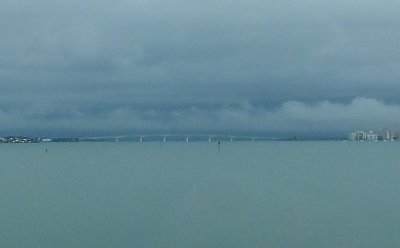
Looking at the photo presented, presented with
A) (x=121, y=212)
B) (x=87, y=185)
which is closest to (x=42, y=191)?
(x=87, y=185)

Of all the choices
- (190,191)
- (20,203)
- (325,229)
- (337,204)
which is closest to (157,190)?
(190,191)

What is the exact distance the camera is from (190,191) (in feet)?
143

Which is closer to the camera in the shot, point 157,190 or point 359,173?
point 157,190

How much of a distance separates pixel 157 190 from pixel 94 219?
1482 cm

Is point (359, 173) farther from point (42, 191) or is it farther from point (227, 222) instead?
point (227, 222)

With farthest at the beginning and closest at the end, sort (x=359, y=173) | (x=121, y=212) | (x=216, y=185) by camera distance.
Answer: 1. (x=359, y=173)
2. (x=216, y=185)
3. (x=121, y=212)

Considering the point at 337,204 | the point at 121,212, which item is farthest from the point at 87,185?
the point at 337,204

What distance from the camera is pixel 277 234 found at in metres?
26.1

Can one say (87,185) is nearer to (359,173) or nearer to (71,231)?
(71,231)

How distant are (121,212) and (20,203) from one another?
865cm

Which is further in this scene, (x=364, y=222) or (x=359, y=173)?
(x=359, y=173)

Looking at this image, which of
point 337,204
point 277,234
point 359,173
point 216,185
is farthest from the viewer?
point 359,173

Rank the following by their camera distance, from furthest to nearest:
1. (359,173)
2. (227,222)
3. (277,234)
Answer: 1. (359,173)
2. (227,222)
3. (277,234)

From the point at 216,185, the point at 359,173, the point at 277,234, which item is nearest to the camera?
the point at 277,234
